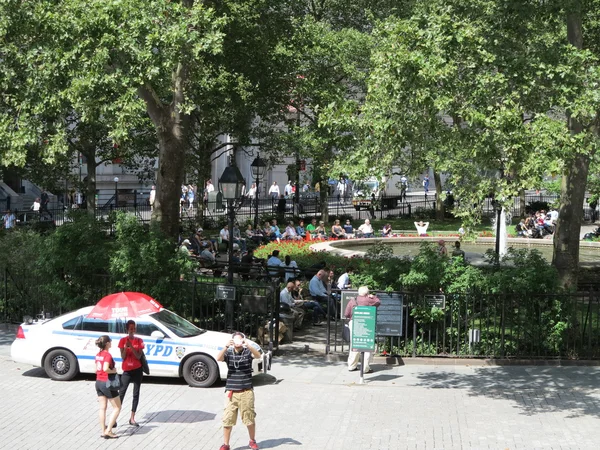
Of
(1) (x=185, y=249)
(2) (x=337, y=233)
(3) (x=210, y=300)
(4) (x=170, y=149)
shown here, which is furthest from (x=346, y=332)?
(2) (x=337, y=233)

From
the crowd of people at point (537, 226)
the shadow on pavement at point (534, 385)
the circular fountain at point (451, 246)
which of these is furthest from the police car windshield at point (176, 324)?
the crowd of people at point (537, 226)

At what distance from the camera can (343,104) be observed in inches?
665

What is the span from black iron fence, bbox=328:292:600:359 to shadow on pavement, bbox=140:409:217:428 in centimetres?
483

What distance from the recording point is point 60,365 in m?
14.9

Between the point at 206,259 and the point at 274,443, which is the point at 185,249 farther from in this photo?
the point at 274,443

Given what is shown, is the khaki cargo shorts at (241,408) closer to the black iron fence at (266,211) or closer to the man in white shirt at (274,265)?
the man in white shirt at (274,265)

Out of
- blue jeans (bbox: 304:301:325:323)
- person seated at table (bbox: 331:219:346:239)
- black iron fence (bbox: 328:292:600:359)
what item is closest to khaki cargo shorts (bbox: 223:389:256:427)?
black iron fence (bbox: 328:292:600:359)

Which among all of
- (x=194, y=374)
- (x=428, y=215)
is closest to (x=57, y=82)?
(x=194, y=374)

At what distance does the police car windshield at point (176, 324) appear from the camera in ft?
48.3

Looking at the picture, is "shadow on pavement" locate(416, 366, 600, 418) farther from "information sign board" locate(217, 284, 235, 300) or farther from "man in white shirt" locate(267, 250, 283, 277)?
"man in white shirt" locate(267, 250, 283, 277)

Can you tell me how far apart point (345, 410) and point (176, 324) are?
3327 mm

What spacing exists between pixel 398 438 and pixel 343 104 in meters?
7.10

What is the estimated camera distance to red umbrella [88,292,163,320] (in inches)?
549

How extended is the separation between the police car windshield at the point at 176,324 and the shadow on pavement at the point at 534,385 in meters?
3.91
